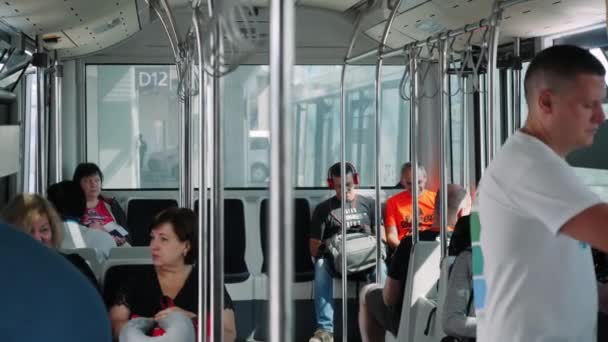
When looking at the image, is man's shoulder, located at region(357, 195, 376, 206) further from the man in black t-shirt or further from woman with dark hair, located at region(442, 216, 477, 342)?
woman with dark hair, located at region(442, 216, 477, 342)

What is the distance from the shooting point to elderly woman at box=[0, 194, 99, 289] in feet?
10.9

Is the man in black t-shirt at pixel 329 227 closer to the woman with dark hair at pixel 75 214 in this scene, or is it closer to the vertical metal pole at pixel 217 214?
the woman with dark hair at pixel 75 214

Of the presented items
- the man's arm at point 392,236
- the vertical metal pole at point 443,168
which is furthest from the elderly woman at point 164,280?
the man's arm at point 392,236

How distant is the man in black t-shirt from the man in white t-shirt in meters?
3.94

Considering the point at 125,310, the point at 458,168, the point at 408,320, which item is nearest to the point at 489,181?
the point at 125,310

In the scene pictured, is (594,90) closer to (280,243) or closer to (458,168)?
(280,243)

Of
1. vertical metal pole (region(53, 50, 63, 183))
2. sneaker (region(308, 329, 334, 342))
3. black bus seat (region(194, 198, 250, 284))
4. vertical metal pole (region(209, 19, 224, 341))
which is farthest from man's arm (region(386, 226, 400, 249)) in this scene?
vertical metal pole (region(209, 19, 224, 341))

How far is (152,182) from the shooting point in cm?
703

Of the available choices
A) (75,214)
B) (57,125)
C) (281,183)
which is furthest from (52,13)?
(281,183)

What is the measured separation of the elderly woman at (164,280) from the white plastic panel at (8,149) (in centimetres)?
64

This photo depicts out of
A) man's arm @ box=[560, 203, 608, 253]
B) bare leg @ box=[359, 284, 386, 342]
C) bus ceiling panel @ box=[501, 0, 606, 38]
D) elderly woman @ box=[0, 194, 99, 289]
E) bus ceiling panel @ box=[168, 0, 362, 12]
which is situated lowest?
bare leg @ box=[359, 284, 386, 342]

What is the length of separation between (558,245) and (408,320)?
2319mm

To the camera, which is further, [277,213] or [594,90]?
[594,90]

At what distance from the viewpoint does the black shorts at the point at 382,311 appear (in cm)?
418
